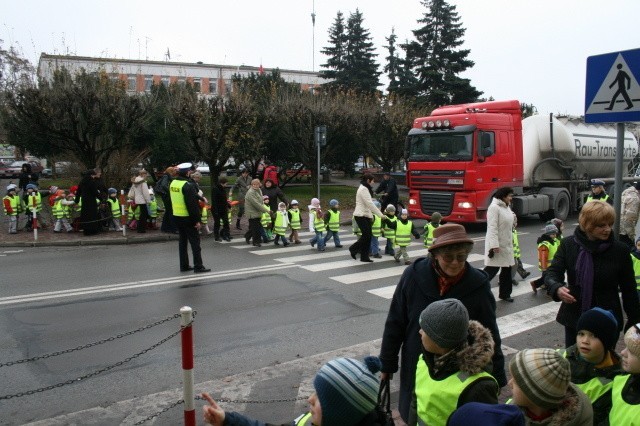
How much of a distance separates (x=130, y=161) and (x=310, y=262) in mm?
11945

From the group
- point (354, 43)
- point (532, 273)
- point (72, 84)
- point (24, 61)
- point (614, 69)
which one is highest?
point (354, 43)

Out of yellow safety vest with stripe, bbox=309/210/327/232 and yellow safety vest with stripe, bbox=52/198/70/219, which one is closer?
yellow safety vest with stripe, bbox=309/210/327/232

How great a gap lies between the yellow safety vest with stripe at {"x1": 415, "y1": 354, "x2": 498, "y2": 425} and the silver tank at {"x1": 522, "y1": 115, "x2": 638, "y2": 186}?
626 inches

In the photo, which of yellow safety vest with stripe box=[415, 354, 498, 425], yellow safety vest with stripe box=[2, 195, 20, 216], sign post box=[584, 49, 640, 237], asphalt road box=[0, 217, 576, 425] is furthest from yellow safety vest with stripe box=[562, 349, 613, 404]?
yellow safety vest with stripe box=[2, 195, 20, 216]

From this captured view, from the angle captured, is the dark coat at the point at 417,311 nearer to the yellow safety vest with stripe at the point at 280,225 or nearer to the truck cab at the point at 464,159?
the yellow safety vest with stripe at the point at 280,225

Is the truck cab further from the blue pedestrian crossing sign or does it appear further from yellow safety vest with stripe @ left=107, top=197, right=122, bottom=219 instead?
the blue pedestrian crossing sign

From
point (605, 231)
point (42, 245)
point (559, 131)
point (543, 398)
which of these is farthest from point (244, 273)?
point (559, 131)

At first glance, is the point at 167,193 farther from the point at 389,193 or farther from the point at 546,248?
the point at 546,248

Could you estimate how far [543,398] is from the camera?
7.92 ft

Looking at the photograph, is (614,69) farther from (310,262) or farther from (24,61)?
(24,61)

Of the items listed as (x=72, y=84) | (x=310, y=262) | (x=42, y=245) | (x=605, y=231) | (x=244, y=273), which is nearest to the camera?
(x=605, y=231)

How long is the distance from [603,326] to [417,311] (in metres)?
1.05

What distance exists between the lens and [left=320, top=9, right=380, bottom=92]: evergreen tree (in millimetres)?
46062

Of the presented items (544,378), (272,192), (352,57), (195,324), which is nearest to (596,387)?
(544,378)
